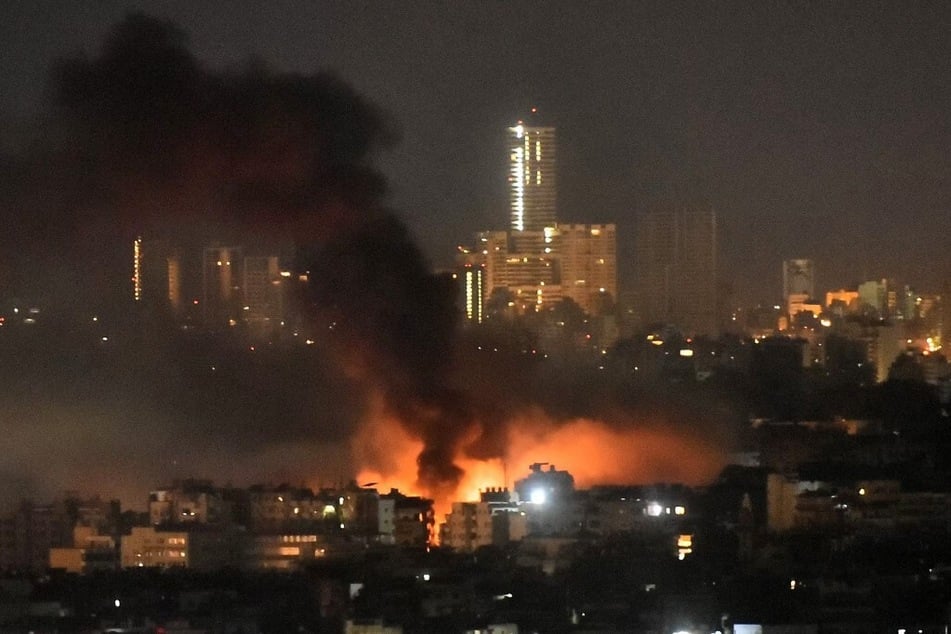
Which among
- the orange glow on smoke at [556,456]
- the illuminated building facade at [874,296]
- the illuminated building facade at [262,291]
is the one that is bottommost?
the orange glow on smoke at [556,456]

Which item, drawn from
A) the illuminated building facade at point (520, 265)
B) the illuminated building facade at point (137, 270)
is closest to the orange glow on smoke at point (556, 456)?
the illuminated building facade at point (137, 270)

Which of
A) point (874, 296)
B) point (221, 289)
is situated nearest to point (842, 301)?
point (874, 296)

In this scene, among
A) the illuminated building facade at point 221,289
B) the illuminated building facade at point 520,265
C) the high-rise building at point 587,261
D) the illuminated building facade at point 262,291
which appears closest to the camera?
the illuminated building facade at point 262,291

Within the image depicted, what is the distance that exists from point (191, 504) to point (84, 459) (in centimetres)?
310

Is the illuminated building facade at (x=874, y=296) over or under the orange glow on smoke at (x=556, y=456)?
over

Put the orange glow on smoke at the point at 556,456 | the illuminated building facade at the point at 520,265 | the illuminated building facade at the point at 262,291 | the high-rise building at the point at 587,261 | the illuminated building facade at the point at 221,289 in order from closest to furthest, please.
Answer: the orange glow on smoke at the point at 556,456, the illuminated building facade at the point at 262,291, the illuminated building facade at the point at 221,289, the illuminated building facade at the point at 520,265, the high-rise building at the point at 587,261

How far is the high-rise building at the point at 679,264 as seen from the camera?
45.4 meters

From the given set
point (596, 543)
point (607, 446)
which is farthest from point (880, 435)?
point (596, 543)

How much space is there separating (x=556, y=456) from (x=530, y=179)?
19337 mm

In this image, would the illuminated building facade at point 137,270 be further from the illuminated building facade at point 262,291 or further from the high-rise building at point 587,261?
the high-rise building at point 587,261

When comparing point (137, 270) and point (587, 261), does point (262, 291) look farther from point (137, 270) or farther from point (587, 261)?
point (587, 261)

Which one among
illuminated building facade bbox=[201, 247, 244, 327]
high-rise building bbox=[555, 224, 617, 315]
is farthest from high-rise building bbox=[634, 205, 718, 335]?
illuminated building facade bbox=[201, 247, 244, 327]

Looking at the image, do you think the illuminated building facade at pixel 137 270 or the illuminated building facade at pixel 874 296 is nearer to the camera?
the illuminated building facade at pixel 137 270

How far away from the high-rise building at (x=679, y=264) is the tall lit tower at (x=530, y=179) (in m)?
1.46
